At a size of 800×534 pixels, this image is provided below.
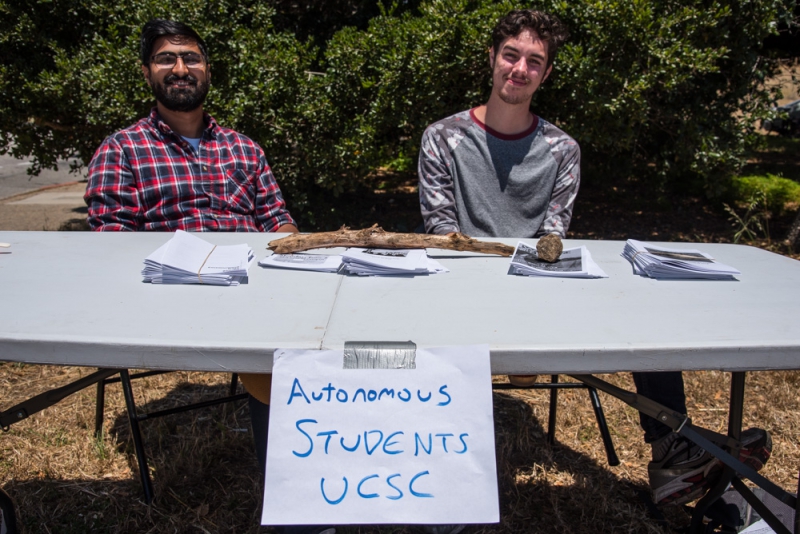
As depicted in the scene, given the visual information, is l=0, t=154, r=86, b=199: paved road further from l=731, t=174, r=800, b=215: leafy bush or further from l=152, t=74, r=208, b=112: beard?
l=731, t=174, r=800, b=215: leafy bush

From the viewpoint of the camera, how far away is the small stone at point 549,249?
1.78 meters

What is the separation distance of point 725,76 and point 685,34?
36.6 inches

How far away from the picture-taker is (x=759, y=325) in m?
1.29

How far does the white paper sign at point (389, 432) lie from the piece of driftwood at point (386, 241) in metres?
0.84

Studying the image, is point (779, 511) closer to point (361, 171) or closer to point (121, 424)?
point (121, 424)

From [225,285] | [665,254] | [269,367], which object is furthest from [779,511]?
[225,285]

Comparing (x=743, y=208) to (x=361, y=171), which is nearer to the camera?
(x=361, y=171)

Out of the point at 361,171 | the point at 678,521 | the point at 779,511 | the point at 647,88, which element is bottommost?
the point at 678,521

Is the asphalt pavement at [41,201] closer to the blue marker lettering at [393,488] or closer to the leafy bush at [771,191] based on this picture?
the blue marker lettering at [393,488]

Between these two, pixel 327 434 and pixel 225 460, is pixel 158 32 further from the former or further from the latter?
pixel 327 434

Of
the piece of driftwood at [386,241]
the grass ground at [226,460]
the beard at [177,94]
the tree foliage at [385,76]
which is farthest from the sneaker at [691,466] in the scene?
the tree foliage at [385,76]

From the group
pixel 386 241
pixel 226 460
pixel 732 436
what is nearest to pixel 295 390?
pixel 386 241

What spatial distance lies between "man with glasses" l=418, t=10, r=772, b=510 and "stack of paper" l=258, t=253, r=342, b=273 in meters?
0.75

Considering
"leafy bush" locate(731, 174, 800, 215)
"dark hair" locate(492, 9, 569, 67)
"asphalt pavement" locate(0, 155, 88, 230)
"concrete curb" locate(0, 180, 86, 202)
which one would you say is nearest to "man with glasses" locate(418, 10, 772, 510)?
"dark hair" locate(492, 9, 569, 67)
